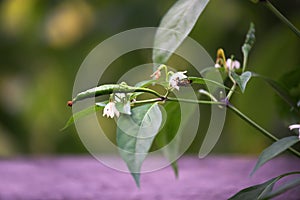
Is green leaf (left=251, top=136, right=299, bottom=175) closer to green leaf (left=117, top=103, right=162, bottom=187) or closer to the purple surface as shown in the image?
green leaf (left=117, top=103, right=162, bottom=187)

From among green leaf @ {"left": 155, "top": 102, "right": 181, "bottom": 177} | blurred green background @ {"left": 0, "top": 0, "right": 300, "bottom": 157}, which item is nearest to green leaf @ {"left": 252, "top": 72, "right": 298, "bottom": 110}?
green leaf @ {"left": 155, "top": 102, "right": 181, "bottom": 177}

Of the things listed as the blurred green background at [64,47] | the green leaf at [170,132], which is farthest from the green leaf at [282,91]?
the blurred green background at [64,47]

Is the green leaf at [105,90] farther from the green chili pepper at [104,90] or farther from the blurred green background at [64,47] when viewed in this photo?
the blurred green background at [64,47]

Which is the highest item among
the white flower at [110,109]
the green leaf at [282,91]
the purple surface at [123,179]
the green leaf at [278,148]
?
the white flower at [110,109]

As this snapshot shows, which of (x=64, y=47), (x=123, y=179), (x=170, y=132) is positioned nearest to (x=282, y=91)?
(x=170, y=132)

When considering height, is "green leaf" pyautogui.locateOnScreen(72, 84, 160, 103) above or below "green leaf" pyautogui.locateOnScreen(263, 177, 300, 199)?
above

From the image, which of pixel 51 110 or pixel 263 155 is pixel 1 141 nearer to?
pixel 51 110

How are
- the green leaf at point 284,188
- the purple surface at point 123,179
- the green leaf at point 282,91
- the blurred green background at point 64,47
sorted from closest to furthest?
the green leaf at point 284,188, the green leaf at point 282,91, the purple surface at point 123,179, the blurred green background at point 64,47
